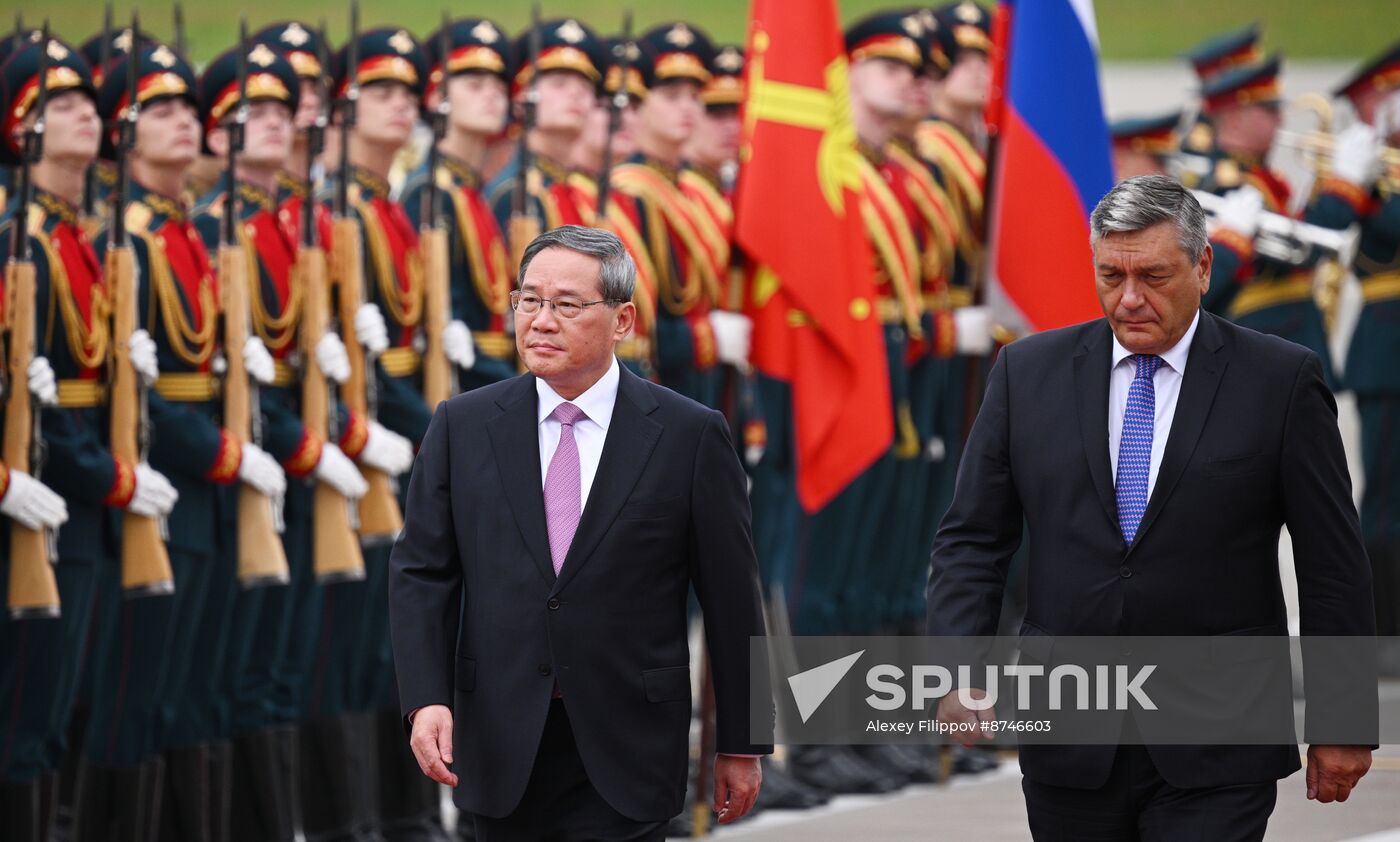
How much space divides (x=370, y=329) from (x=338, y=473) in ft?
1.63

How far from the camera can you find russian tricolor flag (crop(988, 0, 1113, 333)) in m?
8.33

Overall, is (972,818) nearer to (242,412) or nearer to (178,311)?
(242,412)

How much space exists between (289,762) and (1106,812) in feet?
10.9

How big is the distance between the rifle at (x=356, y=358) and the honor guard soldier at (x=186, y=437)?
1.54ft

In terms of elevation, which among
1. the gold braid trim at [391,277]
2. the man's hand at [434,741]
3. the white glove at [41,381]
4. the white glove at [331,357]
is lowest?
the man's hand at [434,741]

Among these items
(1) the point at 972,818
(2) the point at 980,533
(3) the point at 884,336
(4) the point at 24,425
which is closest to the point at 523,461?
(2) the point at 980,533

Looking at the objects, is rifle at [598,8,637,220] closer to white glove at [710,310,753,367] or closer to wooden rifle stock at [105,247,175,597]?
white glove at [710,310,753,367]

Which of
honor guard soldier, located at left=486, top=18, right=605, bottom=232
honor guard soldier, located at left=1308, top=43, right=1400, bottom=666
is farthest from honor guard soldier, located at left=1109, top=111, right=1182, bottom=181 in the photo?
honor guard soldier, located at left=486, top=18, right=605, bottom=232

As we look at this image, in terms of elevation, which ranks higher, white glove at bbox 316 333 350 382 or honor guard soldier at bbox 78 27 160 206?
honor guard soldier at bbox 78 27 160 206

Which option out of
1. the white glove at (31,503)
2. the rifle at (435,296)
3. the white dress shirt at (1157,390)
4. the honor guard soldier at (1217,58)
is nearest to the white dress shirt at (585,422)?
the white dress shirt at (1157,390)

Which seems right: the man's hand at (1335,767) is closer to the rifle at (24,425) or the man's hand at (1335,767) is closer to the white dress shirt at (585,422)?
the white dress shirt at (585,422)

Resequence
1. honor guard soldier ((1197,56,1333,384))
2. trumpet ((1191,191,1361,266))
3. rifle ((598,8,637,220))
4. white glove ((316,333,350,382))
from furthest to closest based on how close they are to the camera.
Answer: honor guard soldier ((1197,56,1333,384)), trumpet ((1191,191,1361,266)), rifle ((598,8,637,220)), white glove ((316,333,350,382))

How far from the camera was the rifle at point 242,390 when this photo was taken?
6.80 metres

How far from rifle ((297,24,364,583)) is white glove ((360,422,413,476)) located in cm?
13
